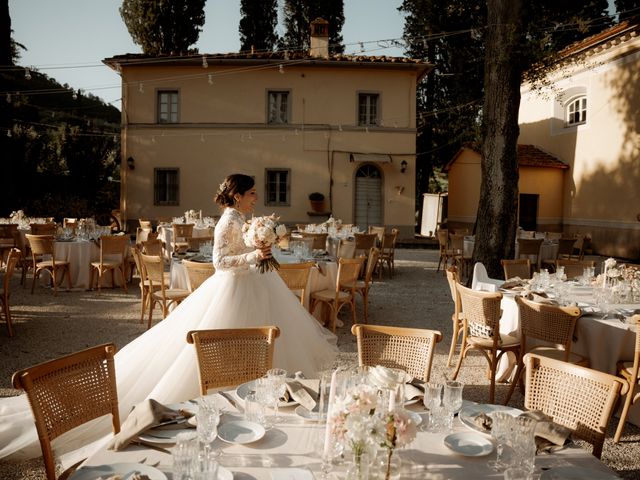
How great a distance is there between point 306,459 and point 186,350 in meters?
2.12

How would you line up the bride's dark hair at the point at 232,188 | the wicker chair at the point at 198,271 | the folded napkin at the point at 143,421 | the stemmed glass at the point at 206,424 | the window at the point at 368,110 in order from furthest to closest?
the window at the point at 368,110, the wicker chair at the point at 198,271, the bride's dark hair at the point at 232,188, the folded napkin at the point at 143,421, the stemmed glass at the point at 206,424

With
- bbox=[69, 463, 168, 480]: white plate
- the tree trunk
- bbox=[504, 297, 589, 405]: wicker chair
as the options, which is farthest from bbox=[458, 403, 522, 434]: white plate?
the tree trunk

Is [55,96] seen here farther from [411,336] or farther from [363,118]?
[411,336]

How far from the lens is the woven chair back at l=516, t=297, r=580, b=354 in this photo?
13.6 feet

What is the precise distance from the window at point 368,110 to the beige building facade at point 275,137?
1.4 inches

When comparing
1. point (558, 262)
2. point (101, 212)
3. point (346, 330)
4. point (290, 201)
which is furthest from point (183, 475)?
point (101, 212)

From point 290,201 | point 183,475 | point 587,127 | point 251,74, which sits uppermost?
point 251,74

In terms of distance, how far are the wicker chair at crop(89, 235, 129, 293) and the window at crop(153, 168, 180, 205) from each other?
981 centimetres

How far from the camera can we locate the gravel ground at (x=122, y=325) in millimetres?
3828

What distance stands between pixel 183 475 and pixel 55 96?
50.3 m

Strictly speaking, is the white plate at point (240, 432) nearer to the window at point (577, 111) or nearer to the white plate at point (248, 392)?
the white plate at point (248, 392)

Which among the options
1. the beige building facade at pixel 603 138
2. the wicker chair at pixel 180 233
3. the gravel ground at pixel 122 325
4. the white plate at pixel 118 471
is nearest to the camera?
the white plate at pixel 118 471

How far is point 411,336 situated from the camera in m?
3.23

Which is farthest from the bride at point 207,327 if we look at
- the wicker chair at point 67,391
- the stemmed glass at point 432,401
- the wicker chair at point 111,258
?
the wicker chair at point 111,258
